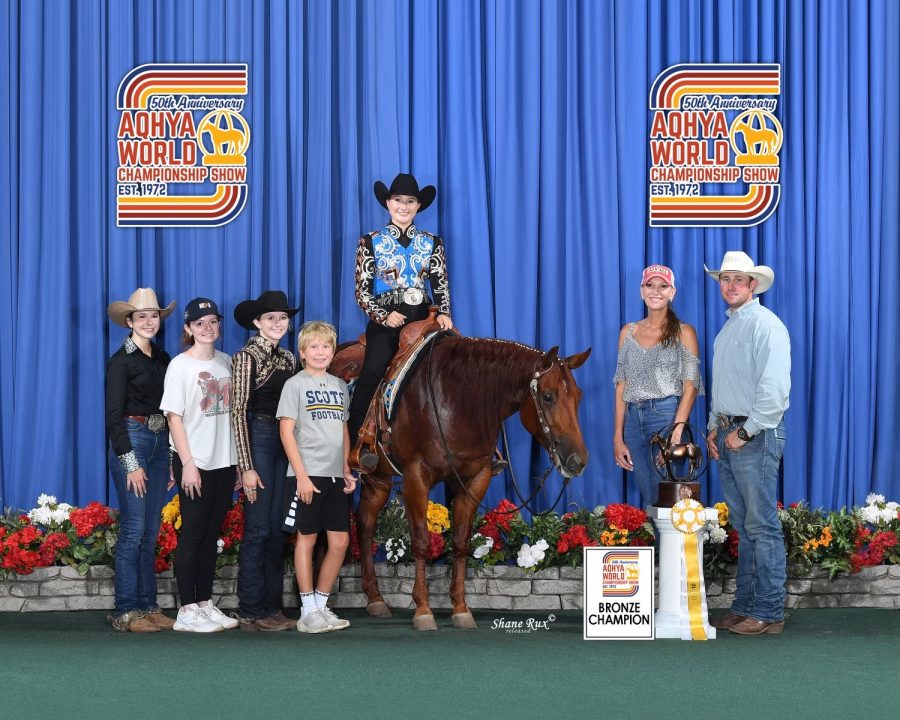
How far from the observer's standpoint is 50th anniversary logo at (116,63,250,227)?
19.9 ft

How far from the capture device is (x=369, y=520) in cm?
538

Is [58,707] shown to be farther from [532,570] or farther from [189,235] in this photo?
[189,235]

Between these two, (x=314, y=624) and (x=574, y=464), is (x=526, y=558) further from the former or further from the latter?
(x=314, y=624)

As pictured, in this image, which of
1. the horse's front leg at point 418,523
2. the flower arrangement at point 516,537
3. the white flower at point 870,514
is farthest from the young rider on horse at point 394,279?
the white flower at point 870,514

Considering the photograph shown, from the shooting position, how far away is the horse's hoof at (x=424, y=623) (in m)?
4.79

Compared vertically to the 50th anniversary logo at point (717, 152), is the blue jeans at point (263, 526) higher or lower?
lower

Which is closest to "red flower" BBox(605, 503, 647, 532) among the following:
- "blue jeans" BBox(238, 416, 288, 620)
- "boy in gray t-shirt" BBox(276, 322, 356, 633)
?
"boy in gray t-shirt" BBox(276, 322, 356, 633)

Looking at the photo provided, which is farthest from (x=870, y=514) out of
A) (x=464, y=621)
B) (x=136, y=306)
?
(x=136, y=306)

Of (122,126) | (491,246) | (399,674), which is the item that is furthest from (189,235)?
(399,674)

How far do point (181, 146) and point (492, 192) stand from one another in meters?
1.83

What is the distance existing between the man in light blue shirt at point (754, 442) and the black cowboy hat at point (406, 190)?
1.66 metres

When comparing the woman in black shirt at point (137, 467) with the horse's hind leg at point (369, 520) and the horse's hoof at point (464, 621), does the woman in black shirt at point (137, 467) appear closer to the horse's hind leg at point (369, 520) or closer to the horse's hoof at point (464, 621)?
the horse's hind leg at point (369, 520)

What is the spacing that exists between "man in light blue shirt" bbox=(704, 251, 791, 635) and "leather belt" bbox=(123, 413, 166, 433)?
8.47 ft

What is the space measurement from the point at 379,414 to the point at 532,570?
1188 millimetres
